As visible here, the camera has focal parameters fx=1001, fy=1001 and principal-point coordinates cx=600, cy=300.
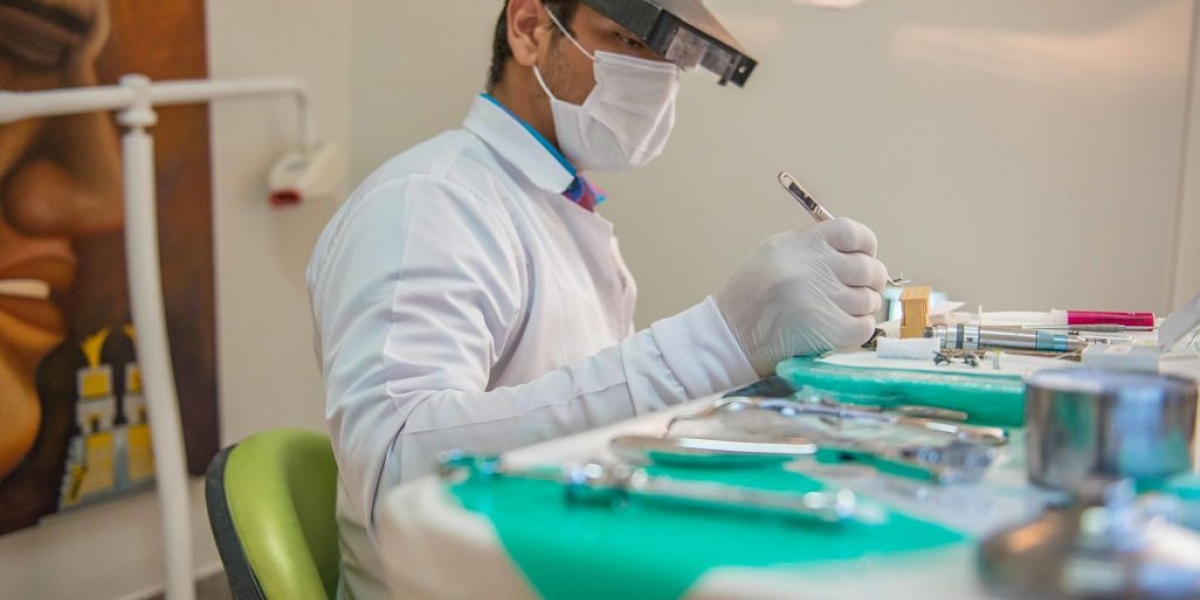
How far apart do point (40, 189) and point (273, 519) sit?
87 cm

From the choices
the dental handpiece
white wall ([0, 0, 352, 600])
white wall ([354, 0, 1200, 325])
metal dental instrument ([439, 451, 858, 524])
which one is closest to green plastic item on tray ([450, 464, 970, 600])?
metal dental instrument ([439, 451, 858, 524])

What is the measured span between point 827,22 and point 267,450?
1.06 meters

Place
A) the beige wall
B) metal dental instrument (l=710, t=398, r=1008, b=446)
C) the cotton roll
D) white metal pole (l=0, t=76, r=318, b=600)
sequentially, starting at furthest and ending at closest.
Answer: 1. white metal pole (l=0, t=76, r=318, b=600)
2. the beige wall
3. the cotton roll
4. metal dental instrument (l=710, t=398, r=1008, b=446)

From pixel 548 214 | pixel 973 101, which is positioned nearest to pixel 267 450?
pixel 548 214

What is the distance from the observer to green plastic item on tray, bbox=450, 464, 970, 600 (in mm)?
302

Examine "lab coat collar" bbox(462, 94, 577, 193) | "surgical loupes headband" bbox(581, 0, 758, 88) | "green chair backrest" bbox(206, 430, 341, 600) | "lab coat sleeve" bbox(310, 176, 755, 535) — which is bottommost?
"green chair backrest" bbox(206, 430, 341, 600)

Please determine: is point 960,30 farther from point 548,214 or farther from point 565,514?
point 565,514

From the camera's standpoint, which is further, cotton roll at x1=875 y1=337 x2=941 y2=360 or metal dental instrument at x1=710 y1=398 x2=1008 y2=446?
cotton roll at x1=875 y1=337 x2=941 y2=360

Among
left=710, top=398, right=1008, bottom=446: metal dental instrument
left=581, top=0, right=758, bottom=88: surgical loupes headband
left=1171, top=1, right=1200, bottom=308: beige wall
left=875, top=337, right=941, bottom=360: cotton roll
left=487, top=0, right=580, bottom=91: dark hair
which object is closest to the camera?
left=710, top=398, right=1008, bottom=446: metal dental instrument

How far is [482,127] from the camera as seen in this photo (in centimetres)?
103

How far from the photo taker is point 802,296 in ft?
2.24

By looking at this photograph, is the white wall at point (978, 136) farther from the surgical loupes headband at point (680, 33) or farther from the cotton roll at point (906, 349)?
the cotton roll at point (906, 349)

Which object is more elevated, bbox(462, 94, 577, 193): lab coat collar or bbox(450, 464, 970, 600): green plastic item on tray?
bbox(462, 94, 577, 193): lab coat collar

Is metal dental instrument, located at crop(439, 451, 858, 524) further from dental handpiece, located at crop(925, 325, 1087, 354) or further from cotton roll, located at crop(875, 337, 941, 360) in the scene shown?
dental handpiece, located at crop(925, 325, 1087, 354)
